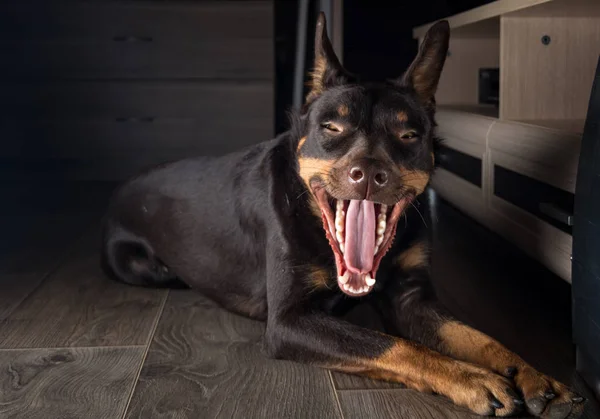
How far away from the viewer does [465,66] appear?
13.6 ft

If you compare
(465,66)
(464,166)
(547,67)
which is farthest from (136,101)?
(547,67)

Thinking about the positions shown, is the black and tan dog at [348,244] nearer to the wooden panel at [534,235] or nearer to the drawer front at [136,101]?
the wooden panel at [534,235]

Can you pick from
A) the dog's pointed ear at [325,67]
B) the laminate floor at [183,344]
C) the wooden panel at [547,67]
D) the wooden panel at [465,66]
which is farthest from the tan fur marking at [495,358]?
the wooden panel at [465,66]

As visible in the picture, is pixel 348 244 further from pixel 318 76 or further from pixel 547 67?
pixel 547 67

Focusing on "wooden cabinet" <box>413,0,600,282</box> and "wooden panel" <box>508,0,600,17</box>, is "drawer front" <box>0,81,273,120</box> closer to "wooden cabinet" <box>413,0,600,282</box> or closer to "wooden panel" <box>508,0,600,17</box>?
"wooden cabinet" <box>413,0,600,282</box>

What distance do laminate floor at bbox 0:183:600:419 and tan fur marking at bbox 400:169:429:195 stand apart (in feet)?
1.34

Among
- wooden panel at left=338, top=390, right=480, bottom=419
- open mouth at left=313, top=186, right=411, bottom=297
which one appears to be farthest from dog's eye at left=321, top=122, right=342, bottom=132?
wooden panel at left=338, top=390, right=480, bottom=419

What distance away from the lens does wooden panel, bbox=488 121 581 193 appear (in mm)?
2051

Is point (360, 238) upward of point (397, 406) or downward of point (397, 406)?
upward

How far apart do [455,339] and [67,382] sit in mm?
942

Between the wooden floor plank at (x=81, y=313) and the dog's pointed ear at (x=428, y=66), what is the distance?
1.01 metres

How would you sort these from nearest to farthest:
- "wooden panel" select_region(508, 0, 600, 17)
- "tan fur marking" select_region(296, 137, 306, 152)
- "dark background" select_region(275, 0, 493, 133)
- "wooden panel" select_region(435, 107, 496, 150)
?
"tan fur marking" select_region(296, 137, 306, 152) < "wooden panel" select_region(508, 0, 600, 17) < "wooden panel" select_region(435, 107, 496, 150) < "dark background" select_region(275, 0, 493, 133)

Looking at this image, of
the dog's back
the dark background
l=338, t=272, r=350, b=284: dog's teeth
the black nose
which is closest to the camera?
the black nose

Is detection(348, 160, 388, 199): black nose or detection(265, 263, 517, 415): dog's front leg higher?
detection(348, 160, 388, 199): black nose
